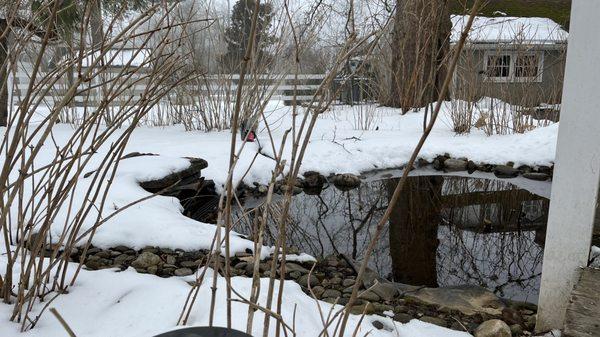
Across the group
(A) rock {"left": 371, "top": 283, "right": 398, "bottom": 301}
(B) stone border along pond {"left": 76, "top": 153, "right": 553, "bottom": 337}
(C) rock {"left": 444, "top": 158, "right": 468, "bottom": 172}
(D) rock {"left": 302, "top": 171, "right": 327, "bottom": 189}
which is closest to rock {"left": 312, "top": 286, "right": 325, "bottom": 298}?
(B) stone border along pond {"left": 76, "top": 153, "right": 553, "bottom": 337}

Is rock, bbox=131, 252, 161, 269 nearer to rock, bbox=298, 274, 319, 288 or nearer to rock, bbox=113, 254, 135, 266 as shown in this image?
rock, bbox=113, 254, 135, 266

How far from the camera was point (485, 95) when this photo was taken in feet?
23.7

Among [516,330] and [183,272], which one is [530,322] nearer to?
[516,330]

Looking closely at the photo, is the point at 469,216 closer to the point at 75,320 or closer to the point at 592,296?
the point at 592,296

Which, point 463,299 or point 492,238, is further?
point 492,238

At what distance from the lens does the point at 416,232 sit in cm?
396

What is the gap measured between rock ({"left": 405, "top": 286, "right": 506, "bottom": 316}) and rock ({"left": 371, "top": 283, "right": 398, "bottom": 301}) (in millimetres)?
76

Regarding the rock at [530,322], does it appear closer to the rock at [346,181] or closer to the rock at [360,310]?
the rock at [360,310]

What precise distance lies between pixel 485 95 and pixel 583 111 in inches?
219

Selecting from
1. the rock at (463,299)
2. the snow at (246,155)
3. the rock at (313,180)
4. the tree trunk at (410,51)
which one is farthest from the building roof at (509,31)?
the rock at (463,299)

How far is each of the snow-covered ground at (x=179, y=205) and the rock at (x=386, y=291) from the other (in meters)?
0.34

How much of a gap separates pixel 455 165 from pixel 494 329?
3865 mm

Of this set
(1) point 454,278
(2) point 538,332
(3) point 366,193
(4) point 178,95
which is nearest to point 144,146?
(4) point 178,95

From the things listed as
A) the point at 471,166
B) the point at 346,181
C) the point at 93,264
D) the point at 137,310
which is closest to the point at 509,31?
the point at 471,166
